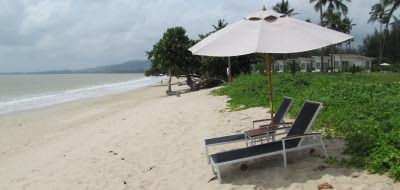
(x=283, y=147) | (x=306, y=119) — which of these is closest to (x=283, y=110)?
(x=306, y=119)

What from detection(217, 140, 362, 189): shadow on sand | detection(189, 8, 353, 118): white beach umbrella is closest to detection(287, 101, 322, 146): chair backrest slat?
detection(217, 140, 362, 189): shadow on sand

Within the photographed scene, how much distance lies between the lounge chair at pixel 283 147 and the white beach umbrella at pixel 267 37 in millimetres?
977

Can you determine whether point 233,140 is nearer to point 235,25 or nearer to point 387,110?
point 235,25

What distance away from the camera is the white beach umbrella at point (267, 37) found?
3660 millimetres

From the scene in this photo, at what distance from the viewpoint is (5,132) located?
A: 12.3 metres

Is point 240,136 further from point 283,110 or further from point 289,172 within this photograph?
point 289,172

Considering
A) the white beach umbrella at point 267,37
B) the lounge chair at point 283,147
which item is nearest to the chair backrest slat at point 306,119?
the lounge chair at point 283,147

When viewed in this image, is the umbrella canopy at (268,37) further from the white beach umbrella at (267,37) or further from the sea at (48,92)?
the sea at (48,92)

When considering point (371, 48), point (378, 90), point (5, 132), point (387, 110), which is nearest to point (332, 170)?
point (387, 110)

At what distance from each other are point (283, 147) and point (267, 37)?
1.42m

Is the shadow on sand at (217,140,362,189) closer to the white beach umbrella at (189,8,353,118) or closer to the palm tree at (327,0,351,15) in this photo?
the white beach umbrella at (189,8,353,118)

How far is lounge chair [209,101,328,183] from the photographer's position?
4.11 metres

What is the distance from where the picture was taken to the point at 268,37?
3.77m

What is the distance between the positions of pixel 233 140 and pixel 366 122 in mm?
2358
